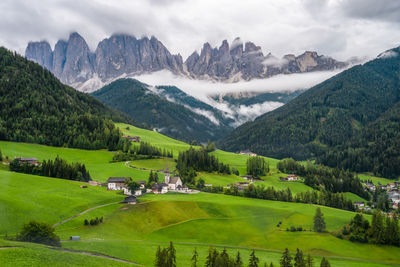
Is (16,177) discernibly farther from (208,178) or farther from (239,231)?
(208,178)

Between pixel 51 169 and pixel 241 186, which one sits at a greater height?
pixel 51 169

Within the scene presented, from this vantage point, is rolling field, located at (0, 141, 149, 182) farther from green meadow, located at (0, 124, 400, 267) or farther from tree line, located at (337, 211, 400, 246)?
tree line, located at (337, 211, 400, 246)

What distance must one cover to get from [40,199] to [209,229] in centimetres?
4083

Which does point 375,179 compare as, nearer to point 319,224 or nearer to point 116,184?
point 319,224

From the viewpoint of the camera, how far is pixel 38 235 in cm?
4909

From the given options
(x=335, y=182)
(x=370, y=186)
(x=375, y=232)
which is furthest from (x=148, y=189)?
(x=370, y=186)

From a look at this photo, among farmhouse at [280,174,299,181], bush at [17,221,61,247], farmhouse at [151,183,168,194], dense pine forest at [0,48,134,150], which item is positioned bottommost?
bush at [17,221,61,247]

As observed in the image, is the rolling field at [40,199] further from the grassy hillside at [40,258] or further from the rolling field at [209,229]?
the grassy hillside at [40,258]

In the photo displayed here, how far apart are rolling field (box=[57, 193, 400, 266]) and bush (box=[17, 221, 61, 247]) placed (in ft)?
8.15

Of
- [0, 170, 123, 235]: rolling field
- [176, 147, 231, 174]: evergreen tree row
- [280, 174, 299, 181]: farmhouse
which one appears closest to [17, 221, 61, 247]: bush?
[0, 170, 123, 235]: rolling field

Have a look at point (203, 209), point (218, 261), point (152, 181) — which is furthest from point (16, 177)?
point (218, 261)

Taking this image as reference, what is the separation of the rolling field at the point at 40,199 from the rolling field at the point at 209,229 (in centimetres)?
611

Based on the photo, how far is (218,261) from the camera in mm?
47188

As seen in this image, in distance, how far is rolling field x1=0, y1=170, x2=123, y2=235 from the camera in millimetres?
59688
